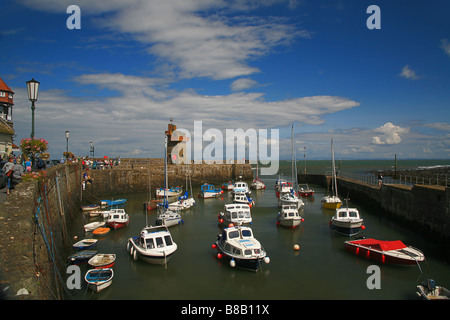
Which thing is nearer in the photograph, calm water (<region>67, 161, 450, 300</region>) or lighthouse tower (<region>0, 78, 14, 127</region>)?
calm water (<region>67, 161, 450, 300</region>)

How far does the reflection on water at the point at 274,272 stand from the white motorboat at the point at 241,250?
0.50m

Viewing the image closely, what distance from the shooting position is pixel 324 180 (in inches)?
2500

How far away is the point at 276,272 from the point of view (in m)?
17.1

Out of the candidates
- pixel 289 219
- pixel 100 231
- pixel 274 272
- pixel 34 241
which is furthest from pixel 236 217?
pixel 34 241

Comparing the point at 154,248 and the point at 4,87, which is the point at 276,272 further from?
the point at 4,87

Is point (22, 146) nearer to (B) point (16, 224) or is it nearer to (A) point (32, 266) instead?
(B) point (16, 224)

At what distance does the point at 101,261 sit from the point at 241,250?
8494mm

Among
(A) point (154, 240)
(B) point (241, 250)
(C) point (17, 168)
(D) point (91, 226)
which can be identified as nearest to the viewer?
(C) point (17, 168)

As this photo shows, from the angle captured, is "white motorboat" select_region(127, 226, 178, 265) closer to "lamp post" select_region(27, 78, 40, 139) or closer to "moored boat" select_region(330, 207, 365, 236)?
"lamp post" select_region(27, 78, 40, 139)

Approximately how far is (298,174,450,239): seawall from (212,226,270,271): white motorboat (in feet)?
45.1

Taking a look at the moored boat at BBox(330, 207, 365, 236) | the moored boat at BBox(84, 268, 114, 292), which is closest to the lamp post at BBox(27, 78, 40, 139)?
the moored boat at BBox(84, 268, 114, 292)

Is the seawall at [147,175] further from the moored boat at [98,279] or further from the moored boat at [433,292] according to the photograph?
the moored boat at [433,292]

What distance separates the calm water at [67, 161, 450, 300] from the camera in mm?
14562

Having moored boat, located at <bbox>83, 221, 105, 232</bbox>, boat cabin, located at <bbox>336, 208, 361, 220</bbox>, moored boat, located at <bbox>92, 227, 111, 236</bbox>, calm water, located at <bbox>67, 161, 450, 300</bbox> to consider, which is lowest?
calm water, located at <bbox>67, 161, 450, 300</bbox>
